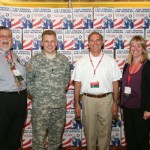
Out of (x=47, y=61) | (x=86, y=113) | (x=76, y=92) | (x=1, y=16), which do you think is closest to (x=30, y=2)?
(x=1, y=16)

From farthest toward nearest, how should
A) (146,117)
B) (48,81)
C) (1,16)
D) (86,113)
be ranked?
(1,16) → (86,113) → (48,81) → (146,117)

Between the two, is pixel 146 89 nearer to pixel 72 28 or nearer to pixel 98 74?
pixel 98 74

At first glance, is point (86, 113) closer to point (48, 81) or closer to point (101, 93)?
point (101, 93)

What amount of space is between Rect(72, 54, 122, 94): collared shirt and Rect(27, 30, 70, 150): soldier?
24cm

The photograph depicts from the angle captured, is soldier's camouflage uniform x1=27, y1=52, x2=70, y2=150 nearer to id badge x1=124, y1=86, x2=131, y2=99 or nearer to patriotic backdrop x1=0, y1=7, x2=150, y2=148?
patriotic backdrop x1=0, y1=7, x2=150, y2=148

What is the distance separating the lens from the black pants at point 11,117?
2760 mm

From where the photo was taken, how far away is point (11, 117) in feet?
9.33

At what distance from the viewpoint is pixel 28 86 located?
2.99 metres

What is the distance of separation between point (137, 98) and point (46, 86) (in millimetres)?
1099

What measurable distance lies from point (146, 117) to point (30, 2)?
8.78 feet

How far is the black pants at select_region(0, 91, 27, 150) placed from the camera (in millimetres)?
2760

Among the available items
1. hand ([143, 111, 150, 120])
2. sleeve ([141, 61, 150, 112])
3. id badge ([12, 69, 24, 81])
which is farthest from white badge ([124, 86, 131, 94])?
id badge ([12, 69, 24, 81])

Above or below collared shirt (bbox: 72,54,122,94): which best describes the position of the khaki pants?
below

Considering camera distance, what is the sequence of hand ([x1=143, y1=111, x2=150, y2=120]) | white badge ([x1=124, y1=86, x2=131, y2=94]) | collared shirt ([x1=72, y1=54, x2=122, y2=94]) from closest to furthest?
hand ([x1=143, y1=111, x2=150, y2=120])
white badge ([x1=124, y1=86, x2=131, y2=94])
collared shirt ([x1=72, y1=54, x2=122, y2=94])
